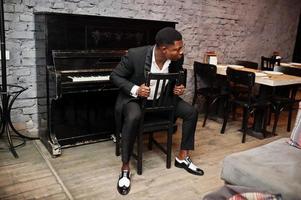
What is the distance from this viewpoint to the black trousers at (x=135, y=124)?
2.44m

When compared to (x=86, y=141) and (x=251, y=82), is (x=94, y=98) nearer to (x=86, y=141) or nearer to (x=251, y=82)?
(x=86, y=141)

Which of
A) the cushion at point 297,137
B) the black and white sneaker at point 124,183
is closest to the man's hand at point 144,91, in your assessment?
the black and white sneaker at point 124,183

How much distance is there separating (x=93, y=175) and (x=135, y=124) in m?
0.58

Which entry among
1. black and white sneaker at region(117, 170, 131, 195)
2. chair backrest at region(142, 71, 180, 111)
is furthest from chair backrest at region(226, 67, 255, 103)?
black and white sneaker at region(117, 170, 131, 195)

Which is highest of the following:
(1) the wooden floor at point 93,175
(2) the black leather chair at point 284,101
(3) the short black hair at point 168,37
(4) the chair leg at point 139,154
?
(3) the short black hair at point 168,37

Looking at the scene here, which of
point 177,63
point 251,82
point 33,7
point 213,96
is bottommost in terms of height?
point 213,96

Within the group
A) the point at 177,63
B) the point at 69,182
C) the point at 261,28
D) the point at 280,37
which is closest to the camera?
the point at 69,182

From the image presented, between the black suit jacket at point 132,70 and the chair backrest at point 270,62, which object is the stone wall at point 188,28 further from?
the black suit jacket at point 132,70

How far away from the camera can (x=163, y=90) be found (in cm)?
249

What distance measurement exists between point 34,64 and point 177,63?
1.52 metres

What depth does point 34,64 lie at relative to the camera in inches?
125

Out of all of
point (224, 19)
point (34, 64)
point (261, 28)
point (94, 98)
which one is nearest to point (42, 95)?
point (34, 64)

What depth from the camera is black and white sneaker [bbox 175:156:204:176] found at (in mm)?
2680

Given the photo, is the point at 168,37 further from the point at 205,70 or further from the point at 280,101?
the point at 280,101
